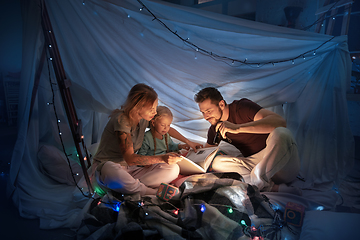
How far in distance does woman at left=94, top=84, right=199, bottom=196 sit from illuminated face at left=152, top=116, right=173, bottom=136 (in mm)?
150

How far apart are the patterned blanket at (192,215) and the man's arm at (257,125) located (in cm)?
36

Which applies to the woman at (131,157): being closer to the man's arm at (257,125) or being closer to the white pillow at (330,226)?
the man's arm at (257,125)

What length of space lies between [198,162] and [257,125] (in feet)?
1.71

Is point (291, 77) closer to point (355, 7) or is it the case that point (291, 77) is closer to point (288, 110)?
point (288, 110)

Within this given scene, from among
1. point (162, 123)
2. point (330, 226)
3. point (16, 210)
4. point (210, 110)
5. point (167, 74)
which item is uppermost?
point (167, 74)

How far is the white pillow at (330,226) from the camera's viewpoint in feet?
3.66

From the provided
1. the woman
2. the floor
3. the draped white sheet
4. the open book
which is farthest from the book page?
the floor

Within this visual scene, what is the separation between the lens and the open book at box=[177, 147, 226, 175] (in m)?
1.79

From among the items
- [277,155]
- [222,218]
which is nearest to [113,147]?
[222,218]

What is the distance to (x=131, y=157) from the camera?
5.45 ft

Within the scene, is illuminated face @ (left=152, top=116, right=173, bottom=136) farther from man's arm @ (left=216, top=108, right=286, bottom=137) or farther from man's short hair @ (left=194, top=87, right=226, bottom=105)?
man's arm @ (left=216, top=108, right=286, bottom=137)

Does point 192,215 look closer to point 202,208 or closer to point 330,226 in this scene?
point 202,208

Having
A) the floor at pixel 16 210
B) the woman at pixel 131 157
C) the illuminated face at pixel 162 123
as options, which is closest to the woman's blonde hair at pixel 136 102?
the woman at pixel 131 157

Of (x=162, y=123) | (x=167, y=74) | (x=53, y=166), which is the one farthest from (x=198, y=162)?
(x=53, y=166)
